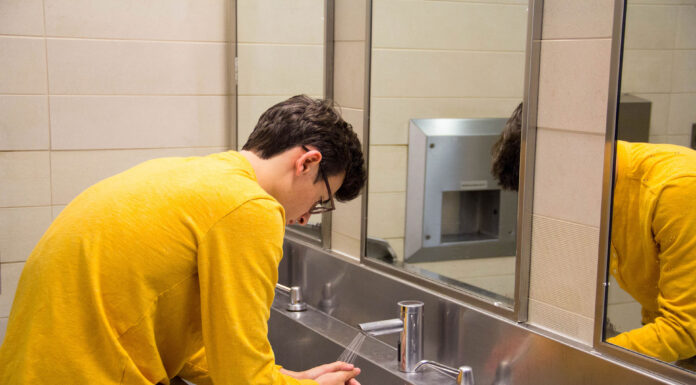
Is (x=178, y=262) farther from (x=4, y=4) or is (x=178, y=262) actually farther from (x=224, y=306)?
(x=4, y=4)

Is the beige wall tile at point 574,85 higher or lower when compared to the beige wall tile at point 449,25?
lower

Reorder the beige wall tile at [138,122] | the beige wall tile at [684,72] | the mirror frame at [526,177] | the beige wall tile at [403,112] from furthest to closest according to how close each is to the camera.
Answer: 1. the beige wall tile at [138,122]
2. the beige wall tile at [403,112]
3. the mirror frame at [526,177]
4. the beige wall tile at [684,72]

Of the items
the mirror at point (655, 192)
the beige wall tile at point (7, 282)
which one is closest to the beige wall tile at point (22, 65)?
the beige wall tile at point (7, 282)

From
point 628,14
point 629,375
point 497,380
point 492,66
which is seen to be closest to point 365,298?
point 497,380

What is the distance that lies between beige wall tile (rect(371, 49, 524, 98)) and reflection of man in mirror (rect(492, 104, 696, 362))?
289 mm

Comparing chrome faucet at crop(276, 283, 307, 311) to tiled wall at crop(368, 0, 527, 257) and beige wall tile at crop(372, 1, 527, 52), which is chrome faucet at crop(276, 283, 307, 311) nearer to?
tiled wall at crop(368, 0, 527, 257)

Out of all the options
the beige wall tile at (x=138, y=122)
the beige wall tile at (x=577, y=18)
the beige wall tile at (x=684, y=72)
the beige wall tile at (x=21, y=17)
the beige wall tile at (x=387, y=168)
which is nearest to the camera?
the beige wall tile at (x=684, y=72)

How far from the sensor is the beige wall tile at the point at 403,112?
160 cm

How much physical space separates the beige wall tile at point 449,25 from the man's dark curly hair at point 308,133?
1.20 feet

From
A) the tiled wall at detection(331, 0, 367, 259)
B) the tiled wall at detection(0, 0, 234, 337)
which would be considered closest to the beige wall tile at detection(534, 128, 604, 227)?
the tiled wall at detection(331, 0, 367, 259)

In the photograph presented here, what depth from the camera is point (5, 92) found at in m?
2.21

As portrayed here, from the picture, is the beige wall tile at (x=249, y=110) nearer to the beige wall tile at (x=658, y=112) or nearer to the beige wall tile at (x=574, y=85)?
the beige wall tile at (x=574, y=85)

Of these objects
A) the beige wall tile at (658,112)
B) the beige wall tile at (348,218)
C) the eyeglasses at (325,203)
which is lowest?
the beige wall tile at (348,218)

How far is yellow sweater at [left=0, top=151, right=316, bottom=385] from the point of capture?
1064 millimetres
